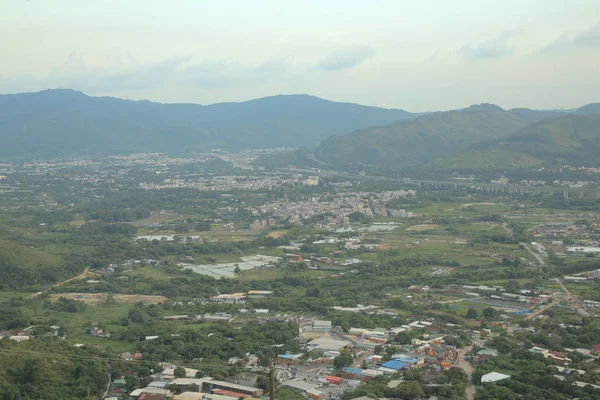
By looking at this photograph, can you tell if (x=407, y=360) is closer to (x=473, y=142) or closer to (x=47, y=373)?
(x=47, y=373)

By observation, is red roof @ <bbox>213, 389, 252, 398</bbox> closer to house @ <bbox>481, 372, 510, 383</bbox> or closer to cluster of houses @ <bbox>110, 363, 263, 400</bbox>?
cluster of houses @ <bbox>110, 363, 263, 400</bbox>

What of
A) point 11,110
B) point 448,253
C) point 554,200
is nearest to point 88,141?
point 11,110

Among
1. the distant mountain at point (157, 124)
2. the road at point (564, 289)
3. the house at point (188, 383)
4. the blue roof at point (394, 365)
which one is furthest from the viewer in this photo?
the distant mountain at point (157, 124)

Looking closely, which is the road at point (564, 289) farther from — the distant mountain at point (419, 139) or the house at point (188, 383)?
the distant mountain at point (419, 139)

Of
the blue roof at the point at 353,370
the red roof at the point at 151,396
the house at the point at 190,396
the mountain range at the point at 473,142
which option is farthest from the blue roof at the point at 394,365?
the mountain range at the point at 473,142

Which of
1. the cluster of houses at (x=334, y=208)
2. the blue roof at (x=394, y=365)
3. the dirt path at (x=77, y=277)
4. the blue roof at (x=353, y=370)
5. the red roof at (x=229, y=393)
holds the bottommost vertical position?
the blue roof at (x=353, y=370)

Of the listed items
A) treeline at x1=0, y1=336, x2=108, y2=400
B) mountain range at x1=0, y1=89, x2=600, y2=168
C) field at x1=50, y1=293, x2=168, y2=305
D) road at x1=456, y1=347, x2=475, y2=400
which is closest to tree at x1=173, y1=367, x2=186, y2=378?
treeline at x1=0, y1=336, x2=108, y2=400

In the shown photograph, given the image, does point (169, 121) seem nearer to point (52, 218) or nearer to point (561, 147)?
point (561, 147)
